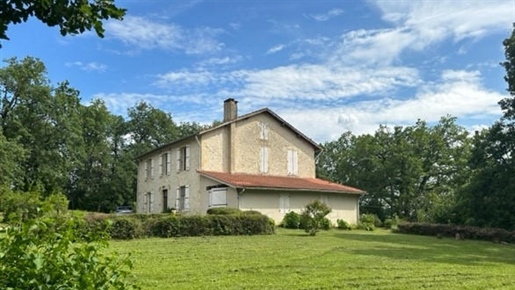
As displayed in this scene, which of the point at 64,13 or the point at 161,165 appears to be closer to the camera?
the point at 64,13

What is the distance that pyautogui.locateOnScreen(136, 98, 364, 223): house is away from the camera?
1193 inches

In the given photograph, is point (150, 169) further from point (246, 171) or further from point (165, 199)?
point (246, 171)

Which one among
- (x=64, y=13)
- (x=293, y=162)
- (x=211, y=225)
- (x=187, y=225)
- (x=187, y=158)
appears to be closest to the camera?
(x=64, y=13)

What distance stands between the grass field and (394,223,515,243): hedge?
882 centimetres

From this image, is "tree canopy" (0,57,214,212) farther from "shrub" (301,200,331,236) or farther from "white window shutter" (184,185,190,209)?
"shrub" (301,200,331,236)

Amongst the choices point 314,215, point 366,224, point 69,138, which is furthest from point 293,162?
point 69,138

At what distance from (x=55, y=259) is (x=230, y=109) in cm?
3179

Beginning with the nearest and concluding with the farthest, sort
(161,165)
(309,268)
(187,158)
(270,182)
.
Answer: (309,268) → (270,182) → (187,158) → (161,165)

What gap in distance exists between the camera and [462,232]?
25.9 meters

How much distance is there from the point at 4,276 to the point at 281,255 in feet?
35.8

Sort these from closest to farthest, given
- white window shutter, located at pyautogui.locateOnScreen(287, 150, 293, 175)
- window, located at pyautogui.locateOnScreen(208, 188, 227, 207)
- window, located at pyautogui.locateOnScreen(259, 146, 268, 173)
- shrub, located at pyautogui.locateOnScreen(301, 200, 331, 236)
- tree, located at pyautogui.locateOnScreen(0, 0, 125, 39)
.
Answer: tree, located at pyautogui.locateOnScreen(0, 0, 125, 39) < shrub, located at pyautogui.locateOnScreen(301, 200, 331, 236) < window, located at pyautogui.locateOnScreen(208, 188, 227, 207) < window, located at pyautogui.locateOnScreen(259, 146, 268, 173) < white window shutter, located at pyautogui.locateOnScreen(287, 150, 293, 175)

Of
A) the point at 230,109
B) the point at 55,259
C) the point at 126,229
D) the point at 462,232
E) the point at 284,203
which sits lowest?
the point at 462,232

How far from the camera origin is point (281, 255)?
44.0 ft

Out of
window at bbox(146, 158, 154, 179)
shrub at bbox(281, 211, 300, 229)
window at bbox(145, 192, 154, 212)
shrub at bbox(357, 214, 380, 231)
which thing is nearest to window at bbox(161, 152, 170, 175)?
window at bbox(146, 158, 154, 179)
